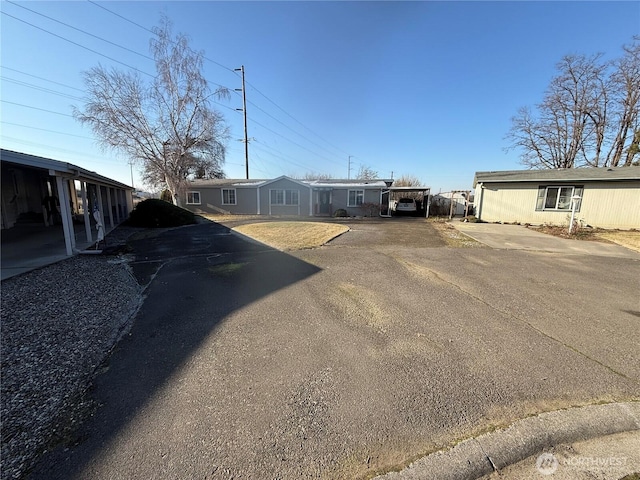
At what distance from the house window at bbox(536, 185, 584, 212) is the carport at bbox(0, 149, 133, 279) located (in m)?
20.3

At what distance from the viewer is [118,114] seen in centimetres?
1947

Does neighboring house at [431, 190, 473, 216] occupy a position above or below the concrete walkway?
above

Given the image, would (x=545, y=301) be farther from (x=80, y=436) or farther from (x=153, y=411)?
(x=80, y=436)

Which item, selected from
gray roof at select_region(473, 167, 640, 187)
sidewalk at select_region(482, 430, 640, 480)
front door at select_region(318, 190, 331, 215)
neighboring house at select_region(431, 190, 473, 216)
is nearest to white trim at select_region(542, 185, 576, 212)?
gray roof at select_region(473, 167, 640, 187)

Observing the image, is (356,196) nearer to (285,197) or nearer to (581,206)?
(285,197)

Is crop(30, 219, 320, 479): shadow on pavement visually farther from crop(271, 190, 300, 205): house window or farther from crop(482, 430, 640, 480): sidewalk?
crop(271, 190, 300, 205): house window

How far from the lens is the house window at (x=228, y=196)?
2291 centimetres

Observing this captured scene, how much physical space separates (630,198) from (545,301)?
50.6 ft

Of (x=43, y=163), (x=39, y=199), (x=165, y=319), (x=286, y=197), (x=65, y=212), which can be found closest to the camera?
(x=165, y=319)

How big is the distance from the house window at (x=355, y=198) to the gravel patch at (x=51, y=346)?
1755 cm

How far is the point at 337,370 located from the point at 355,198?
19744 mm

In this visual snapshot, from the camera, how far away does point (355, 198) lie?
71.3 ft

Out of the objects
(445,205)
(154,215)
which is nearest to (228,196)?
(154,215)

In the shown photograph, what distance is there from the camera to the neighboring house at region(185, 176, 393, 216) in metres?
21.6
